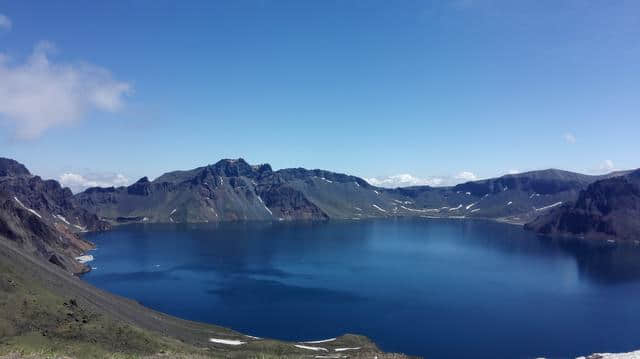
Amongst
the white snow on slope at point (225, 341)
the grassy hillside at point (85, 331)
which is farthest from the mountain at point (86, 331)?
the white snow on slope at point (225, 341)

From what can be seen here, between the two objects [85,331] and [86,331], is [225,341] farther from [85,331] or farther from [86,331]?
[85,331]

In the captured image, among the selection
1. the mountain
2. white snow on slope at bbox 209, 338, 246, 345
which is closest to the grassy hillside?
the mountain

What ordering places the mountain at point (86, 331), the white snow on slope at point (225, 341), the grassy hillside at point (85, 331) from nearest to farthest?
the grassy hillside at point (85, 331)
the mountain at point (86, 331)
the white snow on slope at point (225, 341)

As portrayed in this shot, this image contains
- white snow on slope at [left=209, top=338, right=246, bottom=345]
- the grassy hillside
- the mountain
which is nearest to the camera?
the grassy hillside

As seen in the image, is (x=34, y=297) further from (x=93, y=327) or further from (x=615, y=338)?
(x=615, y=338)

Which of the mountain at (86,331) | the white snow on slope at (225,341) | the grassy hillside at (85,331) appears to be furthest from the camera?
the white snow on slope at (225,341)

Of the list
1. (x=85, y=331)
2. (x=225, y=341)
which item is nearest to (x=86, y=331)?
(x=85, y=331)

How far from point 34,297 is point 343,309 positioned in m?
94.8

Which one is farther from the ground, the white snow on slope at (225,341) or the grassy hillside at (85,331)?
the grassy hillside at (85,331)

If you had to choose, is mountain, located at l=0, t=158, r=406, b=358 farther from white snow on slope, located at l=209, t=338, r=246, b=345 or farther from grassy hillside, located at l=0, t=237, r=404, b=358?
white snow on slope, located at l=209, t=338, r=246, b=345

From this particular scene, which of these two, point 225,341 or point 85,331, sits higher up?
point 85,331

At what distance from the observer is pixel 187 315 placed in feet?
499

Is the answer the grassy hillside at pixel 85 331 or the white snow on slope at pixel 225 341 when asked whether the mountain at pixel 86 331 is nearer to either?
the grassy hillside at pixel 85 331

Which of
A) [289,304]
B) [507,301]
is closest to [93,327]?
[289,304]
